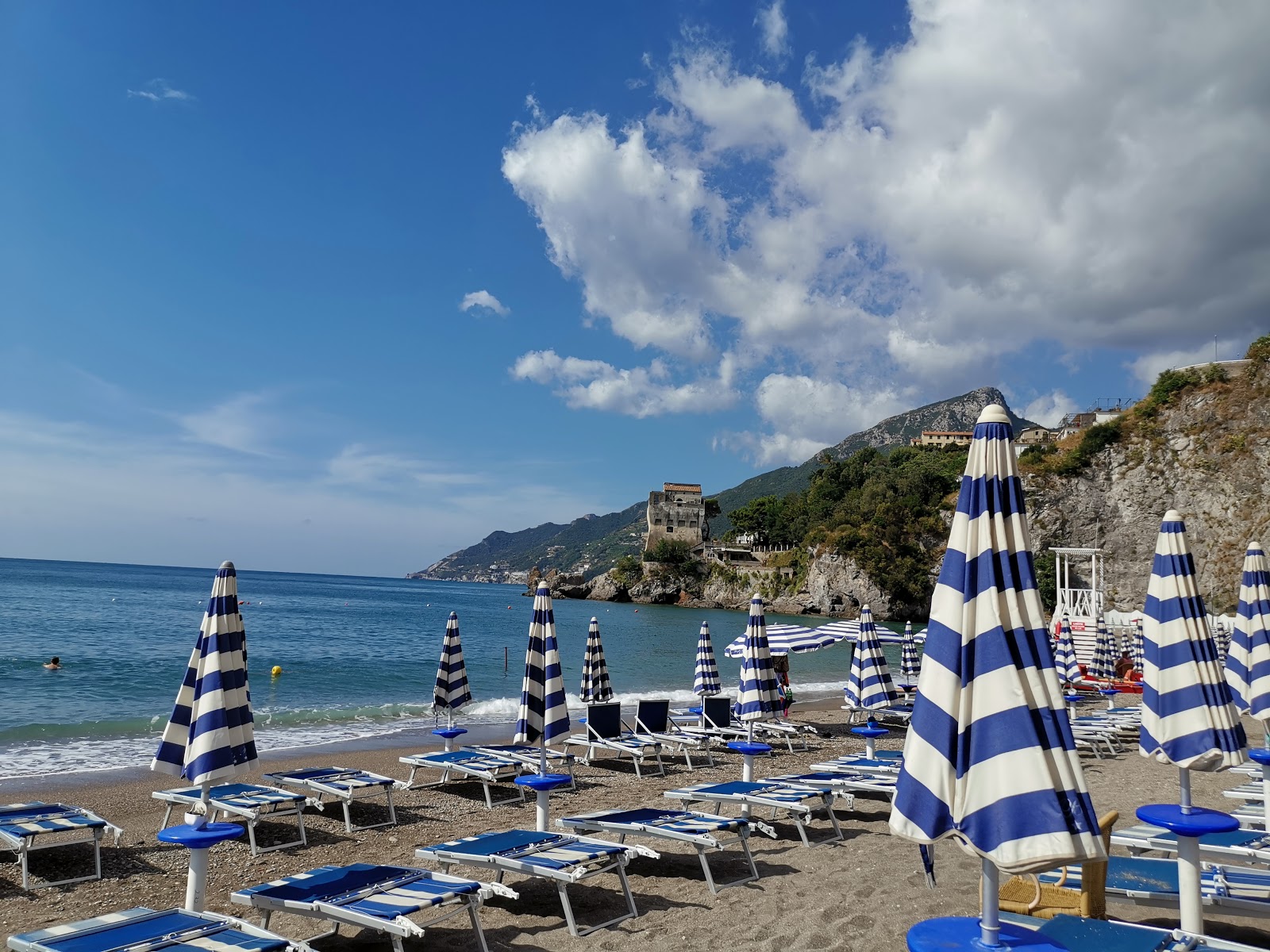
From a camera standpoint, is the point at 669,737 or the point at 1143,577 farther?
the point at 1143,577

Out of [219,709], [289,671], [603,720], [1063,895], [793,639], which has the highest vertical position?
[219,709]

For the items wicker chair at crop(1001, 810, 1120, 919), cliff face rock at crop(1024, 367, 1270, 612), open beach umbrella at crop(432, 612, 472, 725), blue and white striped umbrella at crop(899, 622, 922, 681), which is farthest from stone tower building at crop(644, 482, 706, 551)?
wicker chair at crop(1001, 810, 1120, 919)

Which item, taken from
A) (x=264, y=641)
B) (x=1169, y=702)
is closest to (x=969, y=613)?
(x=1169, y=702)

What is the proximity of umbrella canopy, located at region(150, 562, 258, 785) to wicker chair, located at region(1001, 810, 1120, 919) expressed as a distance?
5.25 metres

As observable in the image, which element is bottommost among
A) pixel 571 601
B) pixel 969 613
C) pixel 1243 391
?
pixel 571 601

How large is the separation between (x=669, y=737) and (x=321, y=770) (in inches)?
218

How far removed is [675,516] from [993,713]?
4645 inches

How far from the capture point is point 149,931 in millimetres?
4500

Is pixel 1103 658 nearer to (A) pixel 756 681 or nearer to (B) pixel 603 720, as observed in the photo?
(A) pixel 756 681

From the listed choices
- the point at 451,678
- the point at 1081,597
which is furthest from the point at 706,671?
the point at 1081,597

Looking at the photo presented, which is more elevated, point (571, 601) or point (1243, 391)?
point (1243, 391)

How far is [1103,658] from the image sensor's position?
20250 mm

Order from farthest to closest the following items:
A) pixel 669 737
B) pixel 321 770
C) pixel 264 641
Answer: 1. pixel 264 641
2. pixel 669 737
3. pixel 321 770

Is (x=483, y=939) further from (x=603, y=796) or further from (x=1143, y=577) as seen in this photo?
(x=1143, y=577)
